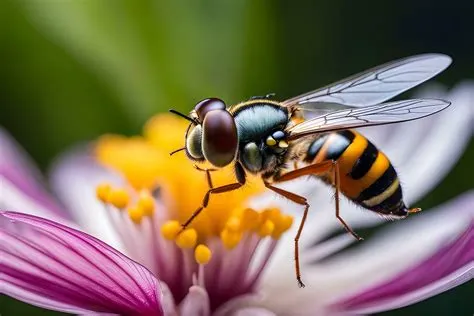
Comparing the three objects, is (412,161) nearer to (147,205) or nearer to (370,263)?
(370,263)

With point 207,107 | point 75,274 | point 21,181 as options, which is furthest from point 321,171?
point 21,181

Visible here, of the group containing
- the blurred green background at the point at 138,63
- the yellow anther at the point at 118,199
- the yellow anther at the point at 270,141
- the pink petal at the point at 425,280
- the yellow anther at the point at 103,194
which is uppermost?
the blurred green background at the point at 138,63

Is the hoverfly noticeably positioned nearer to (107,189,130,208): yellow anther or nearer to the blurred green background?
(107,189,130,208): yellow anther

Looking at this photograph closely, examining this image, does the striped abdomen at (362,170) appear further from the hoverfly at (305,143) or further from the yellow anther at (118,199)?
the yellow anther at (118,199)

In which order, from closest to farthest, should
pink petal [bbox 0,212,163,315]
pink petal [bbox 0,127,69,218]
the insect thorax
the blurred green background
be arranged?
pink petal [bbox 0,212,163,315] < the insect thorax < pink petal [bbox 0,127,69,218] < the blurred green background

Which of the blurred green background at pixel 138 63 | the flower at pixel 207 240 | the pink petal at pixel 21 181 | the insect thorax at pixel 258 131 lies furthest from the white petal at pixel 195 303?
the blurred green background at pixel 138 63

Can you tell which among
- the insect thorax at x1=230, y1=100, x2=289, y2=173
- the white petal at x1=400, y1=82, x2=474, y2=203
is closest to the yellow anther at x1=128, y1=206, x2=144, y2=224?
the insect thorax at x1=230, y1=100, x2=289, y2=173

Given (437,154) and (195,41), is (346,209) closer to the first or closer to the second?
(437,154)
